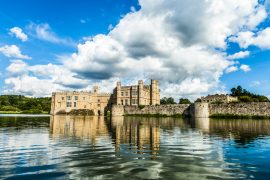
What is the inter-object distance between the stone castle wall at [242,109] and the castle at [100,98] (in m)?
34.7

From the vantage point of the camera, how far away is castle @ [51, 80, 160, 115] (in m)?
90.8

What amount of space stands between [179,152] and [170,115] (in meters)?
52.2

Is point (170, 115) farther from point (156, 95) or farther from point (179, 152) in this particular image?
point (179, 152)

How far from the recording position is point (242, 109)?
53344mm

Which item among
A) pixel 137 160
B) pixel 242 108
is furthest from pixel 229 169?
pixel 242 108

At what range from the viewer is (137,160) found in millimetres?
10102

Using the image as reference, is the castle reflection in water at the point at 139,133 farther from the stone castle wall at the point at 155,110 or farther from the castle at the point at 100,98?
the castle at the point at 100,98

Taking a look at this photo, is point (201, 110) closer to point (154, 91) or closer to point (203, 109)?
point (203, 109)

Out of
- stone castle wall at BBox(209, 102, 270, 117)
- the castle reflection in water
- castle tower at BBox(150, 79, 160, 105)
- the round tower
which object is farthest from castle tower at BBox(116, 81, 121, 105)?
the castle reflection in water

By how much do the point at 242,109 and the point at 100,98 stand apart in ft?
195

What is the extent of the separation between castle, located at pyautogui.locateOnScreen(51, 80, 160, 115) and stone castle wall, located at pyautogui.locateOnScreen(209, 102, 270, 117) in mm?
34679

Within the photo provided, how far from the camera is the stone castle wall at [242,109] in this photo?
50569mm

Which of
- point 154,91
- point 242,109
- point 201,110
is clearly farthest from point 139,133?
point 154,91

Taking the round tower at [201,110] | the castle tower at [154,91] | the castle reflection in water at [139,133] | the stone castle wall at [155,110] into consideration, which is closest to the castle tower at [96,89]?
the castle tower at [154,91]
